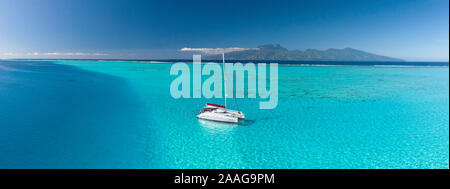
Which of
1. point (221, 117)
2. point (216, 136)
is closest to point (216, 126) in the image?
point (221, 117)

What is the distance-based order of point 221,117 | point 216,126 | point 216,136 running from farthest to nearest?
point 221,117 → point 216,126 → point 216,136

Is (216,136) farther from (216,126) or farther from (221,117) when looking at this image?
(221,117)

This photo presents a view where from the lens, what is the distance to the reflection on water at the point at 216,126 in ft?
50.1

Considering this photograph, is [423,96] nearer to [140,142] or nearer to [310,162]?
[310,162]

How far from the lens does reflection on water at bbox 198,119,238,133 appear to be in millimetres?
15281

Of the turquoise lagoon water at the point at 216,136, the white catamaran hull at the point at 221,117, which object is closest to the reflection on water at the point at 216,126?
the turquoise lagoon water at the point at 216,136

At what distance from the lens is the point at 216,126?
16.1 metres

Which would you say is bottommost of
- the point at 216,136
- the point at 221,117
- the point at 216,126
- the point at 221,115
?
the point at 216,136

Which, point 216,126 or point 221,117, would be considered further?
point 221,117

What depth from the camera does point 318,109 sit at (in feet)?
69.7

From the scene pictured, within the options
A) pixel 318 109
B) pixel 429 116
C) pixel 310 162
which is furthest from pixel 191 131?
pixel 429 116

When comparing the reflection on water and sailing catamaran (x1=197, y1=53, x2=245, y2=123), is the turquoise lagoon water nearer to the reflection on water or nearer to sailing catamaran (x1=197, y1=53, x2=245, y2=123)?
the reflection on water

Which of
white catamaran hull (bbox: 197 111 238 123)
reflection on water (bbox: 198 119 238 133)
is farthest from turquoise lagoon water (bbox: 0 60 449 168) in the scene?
white catamaran hull (bbox: 197 111 238 123)

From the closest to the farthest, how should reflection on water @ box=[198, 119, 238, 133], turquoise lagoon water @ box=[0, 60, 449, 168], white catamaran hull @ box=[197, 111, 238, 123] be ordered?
turquoise lagoon water @ box=[0, 60, 449, 168], reflection on water @ box=[198, 119, 238, 133], white catamaran hull @ box=[197, 111, 238, 123]
